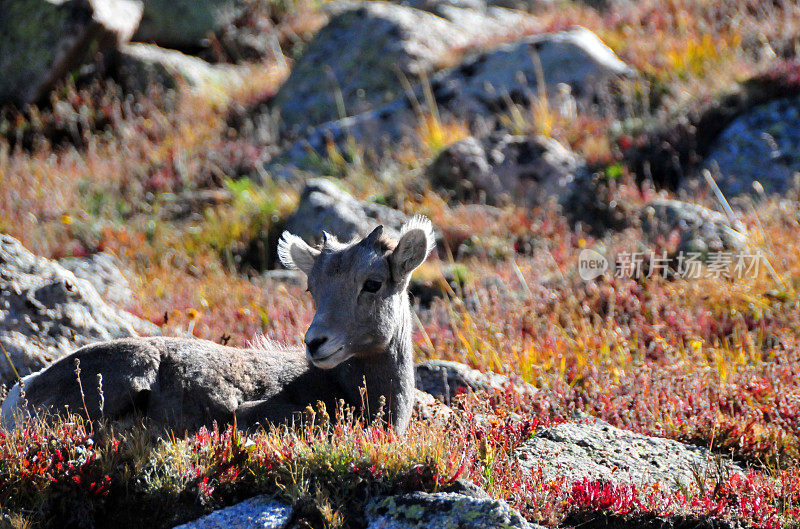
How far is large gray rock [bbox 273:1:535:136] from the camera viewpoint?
17.4 meters

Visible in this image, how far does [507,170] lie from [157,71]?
31.1ft

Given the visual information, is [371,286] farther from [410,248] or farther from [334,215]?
[334,215]

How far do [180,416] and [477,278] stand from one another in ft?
17.4

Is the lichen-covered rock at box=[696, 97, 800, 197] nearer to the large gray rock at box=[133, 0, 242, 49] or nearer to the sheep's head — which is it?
the sheep's head

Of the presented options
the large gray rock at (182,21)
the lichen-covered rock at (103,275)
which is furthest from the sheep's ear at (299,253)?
the large gray rock at (182,21)

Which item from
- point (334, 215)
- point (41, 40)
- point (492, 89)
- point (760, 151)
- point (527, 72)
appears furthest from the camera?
point (41, 40)

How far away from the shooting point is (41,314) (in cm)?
722

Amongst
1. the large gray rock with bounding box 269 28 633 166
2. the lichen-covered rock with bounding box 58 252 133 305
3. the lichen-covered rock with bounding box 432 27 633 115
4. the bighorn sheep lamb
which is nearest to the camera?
the bighorn sheep lamb

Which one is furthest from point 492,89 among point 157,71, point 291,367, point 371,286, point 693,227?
point 371,286

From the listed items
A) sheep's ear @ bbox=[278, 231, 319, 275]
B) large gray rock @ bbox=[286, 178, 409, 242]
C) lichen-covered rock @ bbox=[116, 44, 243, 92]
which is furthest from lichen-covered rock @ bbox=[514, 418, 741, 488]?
lichen-covered rock @ bbox=[116, 44, 243, 92]

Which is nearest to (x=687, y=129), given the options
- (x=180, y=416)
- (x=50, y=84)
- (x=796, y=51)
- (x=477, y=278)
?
(x=796, y=51)

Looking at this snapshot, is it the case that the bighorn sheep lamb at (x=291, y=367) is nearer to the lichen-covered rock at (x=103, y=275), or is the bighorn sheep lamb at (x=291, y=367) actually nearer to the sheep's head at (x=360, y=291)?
the sheep's head at (x=360, y=291)

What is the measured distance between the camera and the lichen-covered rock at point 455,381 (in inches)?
294

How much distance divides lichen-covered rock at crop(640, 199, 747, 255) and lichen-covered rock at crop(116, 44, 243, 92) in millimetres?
11382
